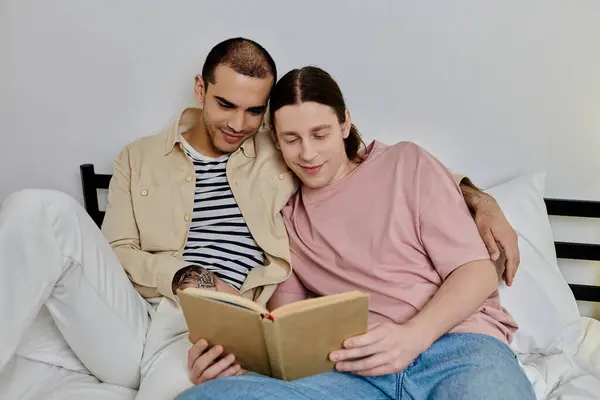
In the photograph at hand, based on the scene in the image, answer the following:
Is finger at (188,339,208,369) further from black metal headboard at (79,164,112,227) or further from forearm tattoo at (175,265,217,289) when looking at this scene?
black metal headboard at (79,164,112,227)

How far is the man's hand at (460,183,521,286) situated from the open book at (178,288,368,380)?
437 millimetres

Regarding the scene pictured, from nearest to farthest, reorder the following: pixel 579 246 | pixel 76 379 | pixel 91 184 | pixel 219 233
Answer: pixel 76 379
pixel 219 233
pixel 579 246
pixel 91 184

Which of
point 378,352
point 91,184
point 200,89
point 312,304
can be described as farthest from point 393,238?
point 91,184

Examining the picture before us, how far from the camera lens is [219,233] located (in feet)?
5.08

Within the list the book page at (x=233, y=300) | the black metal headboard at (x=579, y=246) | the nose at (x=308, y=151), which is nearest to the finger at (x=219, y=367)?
the book page at (x=233, y=300)

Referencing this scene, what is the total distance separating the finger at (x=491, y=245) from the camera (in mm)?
1313

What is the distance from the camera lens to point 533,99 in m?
1.68

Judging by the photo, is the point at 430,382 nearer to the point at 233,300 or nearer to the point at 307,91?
the point at 233,300

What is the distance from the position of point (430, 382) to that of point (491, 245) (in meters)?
0.35

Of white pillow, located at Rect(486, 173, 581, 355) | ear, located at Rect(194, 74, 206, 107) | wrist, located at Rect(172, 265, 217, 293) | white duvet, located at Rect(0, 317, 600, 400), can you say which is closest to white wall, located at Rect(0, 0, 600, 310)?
white pillow, located at Rect(486, 173, 581, 355)

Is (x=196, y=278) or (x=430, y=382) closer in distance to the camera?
(x=430, y=382)

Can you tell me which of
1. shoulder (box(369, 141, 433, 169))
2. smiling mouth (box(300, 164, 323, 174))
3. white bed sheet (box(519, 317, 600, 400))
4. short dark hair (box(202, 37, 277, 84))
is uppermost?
short dark hair (box(202, 37, 277, 84))

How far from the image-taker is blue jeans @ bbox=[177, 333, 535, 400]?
1.03 meters

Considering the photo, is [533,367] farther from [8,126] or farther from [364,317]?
[8,126]
